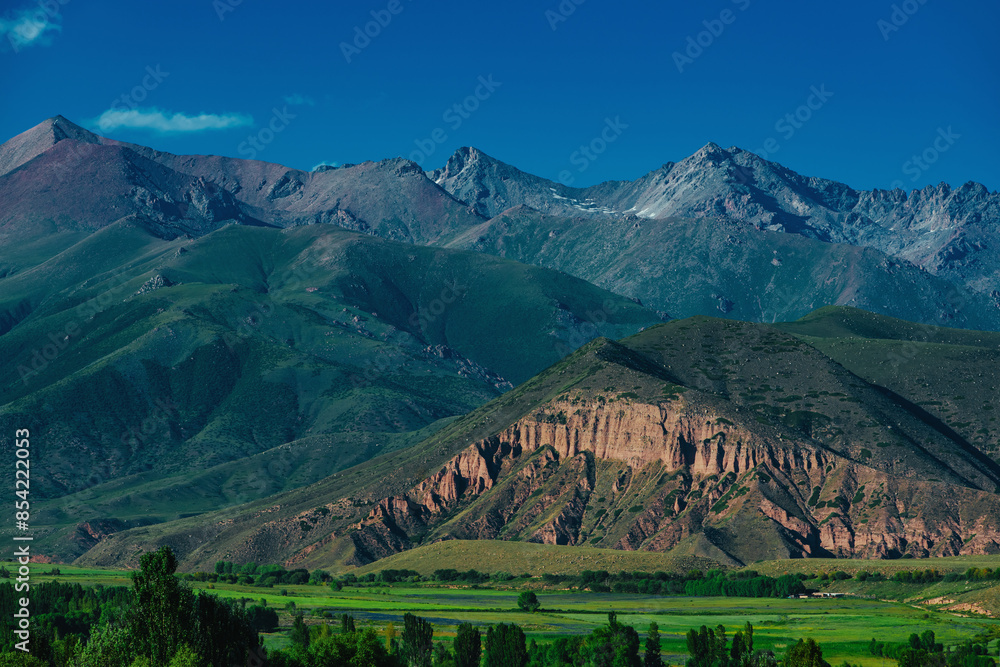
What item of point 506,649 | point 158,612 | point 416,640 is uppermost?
point 158,612

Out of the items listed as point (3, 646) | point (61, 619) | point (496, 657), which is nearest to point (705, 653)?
point (496, 657)

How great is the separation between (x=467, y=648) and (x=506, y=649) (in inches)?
183

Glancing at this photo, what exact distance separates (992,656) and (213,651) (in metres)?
91.5

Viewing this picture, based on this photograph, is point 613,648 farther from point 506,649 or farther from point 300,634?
point 300,634

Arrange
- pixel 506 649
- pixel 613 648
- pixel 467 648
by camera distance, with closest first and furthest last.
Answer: pixel 506 649 → pixel 613 648 → pixel 467 648

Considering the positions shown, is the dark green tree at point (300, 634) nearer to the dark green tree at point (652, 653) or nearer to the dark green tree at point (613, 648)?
the dark green tree at point (613, 648)

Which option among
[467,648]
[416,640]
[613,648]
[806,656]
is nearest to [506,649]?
[467,648]

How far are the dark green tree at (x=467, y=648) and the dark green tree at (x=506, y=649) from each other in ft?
4.65

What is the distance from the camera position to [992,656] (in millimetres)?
152125

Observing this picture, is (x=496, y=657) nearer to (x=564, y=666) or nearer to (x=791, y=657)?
(x=564, y=666)

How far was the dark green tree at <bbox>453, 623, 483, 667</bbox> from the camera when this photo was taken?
482ft

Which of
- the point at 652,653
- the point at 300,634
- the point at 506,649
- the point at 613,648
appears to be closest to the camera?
the point at 506,649

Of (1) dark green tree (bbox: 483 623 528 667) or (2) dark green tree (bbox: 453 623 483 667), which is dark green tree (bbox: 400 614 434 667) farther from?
(1) dark green tree (bbox: 483 623 528 667)

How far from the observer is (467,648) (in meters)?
148
